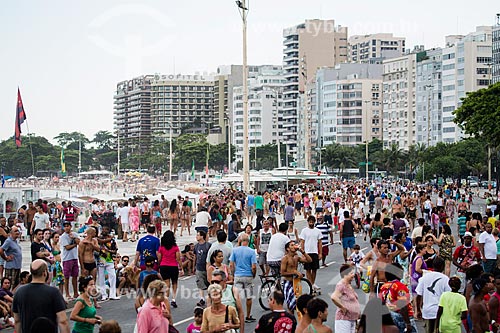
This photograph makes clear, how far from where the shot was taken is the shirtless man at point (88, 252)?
53.6ft

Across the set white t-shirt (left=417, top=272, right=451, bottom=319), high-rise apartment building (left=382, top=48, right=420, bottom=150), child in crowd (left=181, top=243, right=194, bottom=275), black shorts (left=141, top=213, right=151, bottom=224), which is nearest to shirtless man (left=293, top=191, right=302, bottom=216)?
black shorts (left=141, top=213, right=151, bottom=224)

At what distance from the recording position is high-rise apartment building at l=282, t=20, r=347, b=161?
7082 inches

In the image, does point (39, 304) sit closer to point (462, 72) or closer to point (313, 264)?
point (313, 264)

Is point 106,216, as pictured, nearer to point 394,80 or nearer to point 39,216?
point 39,216

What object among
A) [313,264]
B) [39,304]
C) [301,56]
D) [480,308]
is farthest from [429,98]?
[39,304]

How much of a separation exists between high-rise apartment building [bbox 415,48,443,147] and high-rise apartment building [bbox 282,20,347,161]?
87.3ft

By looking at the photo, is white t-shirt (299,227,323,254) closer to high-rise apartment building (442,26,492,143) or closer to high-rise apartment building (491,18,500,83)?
high-rise apartment building (491,18,500,83)

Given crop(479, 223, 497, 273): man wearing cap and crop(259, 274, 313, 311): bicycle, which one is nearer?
crop(259, 274, 313, 311): bicycle

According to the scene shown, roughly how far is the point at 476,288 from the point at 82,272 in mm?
7814

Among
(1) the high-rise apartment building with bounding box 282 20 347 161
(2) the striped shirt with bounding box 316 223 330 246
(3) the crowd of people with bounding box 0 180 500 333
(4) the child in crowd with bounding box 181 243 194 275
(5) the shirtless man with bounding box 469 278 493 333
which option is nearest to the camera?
(3) the crowd of people with bounding box 0 180 500 333

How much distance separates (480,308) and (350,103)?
530ft

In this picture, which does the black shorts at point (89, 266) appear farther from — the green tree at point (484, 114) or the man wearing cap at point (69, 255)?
the green tree at point (484, 114)

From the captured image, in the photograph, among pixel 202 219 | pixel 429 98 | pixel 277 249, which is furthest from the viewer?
pixel 429 98

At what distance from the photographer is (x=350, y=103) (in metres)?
171
